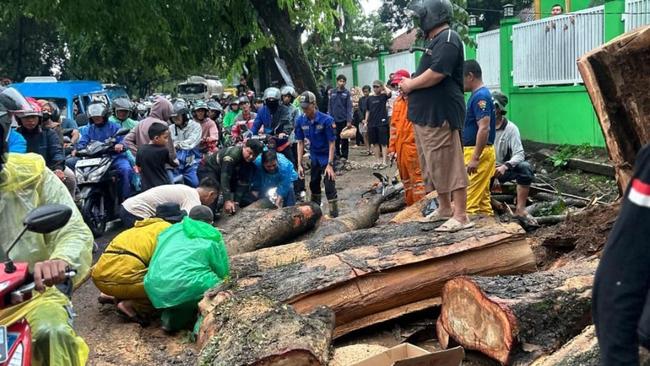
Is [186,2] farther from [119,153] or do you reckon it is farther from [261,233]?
[261,233]

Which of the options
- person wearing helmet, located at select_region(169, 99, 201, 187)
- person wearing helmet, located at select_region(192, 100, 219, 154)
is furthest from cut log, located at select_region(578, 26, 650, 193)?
person wearing helmet, located at select_region(192, 100, 219, 154)

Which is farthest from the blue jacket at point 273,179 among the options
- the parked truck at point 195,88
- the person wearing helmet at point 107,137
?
the parked truck at point 195,88

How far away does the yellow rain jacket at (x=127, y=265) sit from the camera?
16.4 feet

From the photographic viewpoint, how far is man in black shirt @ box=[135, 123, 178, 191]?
24.0 ft

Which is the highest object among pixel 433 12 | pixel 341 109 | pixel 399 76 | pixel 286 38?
pixel 286 38

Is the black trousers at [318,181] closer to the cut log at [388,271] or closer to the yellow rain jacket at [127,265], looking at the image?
the yellow rain jacket at [127,265]

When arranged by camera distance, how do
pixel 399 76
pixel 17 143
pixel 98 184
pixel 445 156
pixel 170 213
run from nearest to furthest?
1. pixel 445 156
2. pixel 170 213
3. pixel 17 143
4. pixel 98 184
5. pixel 399 76

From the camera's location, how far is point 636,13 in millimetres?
8578

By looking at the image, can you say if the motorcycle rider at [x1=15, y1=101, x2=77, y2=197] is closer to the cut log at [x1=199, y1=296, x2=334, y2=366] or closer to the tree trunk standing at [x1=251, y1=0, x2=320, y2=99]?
the cut log at [x1=199, y1=296, x2=334, y2=366]

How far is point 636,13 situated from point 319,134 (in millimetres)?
4425

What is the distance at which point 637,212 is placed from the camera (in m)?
1.60

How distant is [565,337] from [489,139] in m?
3.07

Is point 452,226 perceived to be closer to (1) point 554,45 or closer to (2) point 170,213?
(2) point 170,213

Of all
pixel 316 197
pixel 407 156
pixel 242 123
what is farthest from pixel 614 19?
pixel 242 123
